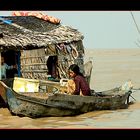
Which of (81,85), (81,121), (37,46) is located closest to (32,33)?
(37,46)

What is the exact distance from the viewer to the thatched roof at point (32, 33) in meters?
10.4

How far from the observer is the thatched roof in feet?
34.0

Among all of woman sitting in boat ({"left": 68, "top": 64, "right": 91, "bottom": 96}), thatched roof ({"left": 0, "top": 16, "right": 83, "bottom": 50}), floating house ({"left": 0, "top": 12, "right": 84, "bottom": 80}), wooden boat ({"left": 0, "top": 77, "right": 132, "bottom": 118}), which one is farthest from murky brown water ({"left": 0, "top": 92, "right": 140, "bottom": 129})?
thatched roof ({"left": 0, "top": 16, "right": 83, "bottom": 50})

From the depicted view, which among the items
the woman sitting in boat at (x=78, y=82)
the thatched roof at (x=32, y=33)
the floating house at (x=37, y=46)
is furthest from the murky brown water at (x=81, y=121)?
the thatched roof at (x=32, y=33)

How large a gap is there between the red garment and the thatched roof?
246 centimetres

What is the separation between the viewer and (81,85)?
8.51m

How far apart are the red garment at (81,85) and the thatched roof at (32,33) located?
2456mm

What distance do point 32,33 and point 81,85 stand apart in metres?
3.50

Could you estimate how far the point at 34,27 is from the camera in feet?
42.0

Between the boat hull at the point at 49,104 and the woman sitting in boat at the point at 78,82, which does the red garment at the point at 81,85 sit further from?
the boat hull at the point at 49,104

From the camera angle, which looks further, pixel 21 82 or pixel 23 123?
pixel 21 82

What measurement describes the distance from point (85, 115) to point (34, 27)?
14.8 ft
